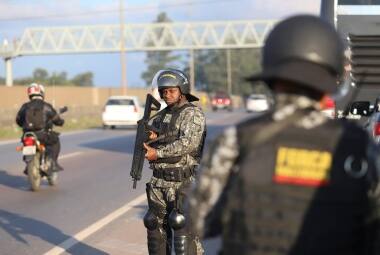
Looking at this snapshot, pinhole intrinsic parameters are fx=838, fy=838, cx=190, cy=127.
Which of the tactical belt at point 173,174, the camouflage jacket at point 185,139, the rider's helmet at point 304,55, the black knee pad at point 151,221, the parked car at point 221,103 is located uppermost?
the rider's helmet at point 304,55

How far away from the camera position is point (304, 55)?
9.12 ft

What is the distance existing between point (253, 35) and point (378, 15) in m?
59.7

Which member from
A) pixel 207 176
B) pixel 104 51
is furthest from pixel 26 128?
pixel 104 51

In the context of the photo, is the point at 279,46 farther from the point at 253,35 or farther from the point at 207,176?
the point at 253,35

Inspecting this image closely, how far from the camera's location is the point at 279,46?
2.83m

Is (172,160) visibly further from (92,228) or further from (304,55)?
(92,228)

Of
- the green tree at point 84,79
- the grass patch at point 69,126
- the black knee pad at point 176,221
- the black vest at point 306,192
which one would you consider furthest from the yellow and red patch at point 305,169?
the green tree at point 84,79

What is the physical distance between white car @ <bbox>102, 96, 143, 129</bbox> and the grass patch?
2.03m

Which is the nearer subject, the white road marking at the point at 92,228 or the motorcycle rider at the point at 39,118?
the white road marking at the point at 92,228

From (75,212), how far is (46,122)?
9.62 ft

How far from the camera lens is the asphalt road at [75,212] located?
8453 millimetres

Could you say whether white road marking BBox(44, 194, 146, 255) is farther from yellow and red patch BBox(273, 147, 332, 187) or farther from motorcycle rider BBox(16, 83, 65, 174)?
yellow and red patch BBox(273, 147, 332, 187)

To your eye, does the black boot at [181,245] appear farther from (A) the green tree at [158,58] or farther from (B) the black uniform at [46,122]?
(A) the green tree at [158,58]

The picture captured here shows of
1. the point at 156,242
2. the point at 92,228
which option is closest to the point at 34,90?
the point at 92,228
